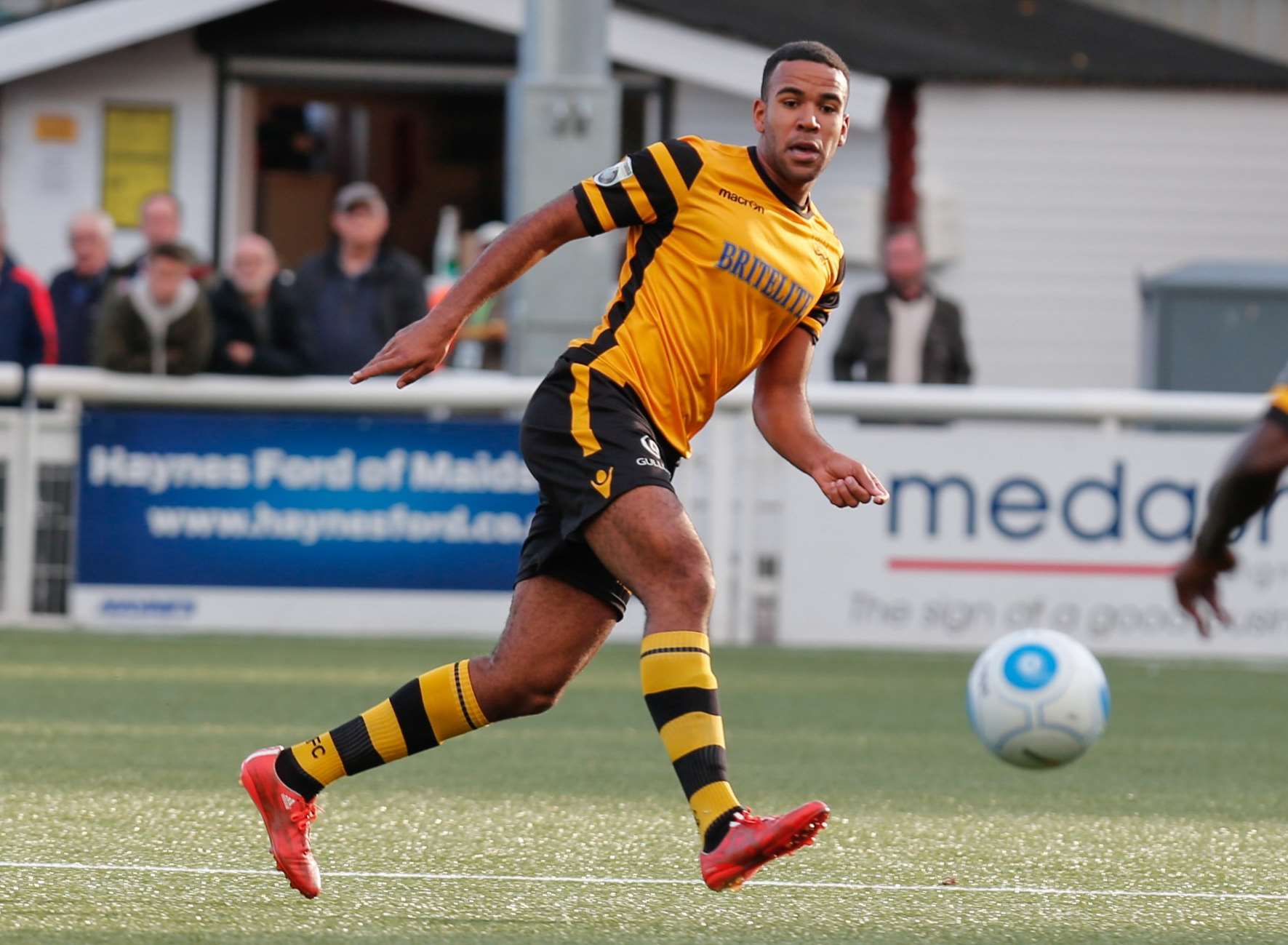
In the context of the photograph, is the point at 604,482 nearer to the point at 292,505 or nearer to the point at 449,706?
the point at 449,706

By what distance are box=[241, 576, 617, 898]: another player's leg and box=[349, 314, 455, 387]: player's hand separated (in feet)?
2.03

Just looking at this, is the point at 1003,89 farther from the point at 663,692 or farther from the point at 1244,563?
the point at 663,692

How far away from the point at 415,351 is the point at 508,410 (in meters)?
7.39

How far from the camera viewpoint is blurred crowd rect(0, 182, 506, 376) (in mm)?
12062

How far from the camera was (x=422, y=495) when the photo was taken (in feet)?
39.9

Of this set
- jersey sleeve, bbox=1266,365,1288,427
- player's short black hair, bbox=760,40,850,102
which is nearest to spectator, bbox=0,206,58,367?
player's short black hair, bbox=760,40,850,102

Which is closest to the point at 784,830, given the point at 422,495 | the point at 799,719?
the point at 799,719

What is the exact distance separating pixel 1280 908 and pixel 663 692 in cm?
158

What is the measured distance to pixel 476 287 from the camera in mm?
5195

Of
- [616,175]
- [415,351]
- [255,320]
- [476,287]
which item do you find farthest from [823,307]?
[255,320]

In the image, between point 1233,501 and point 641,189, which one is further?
point 641,189

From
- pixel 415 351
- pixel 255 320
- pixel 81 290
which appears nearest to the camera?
pixel 415 351

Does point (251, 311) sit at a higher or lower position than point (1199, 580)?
higher

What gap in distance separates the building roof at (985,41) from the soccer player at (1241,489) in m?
12.7
